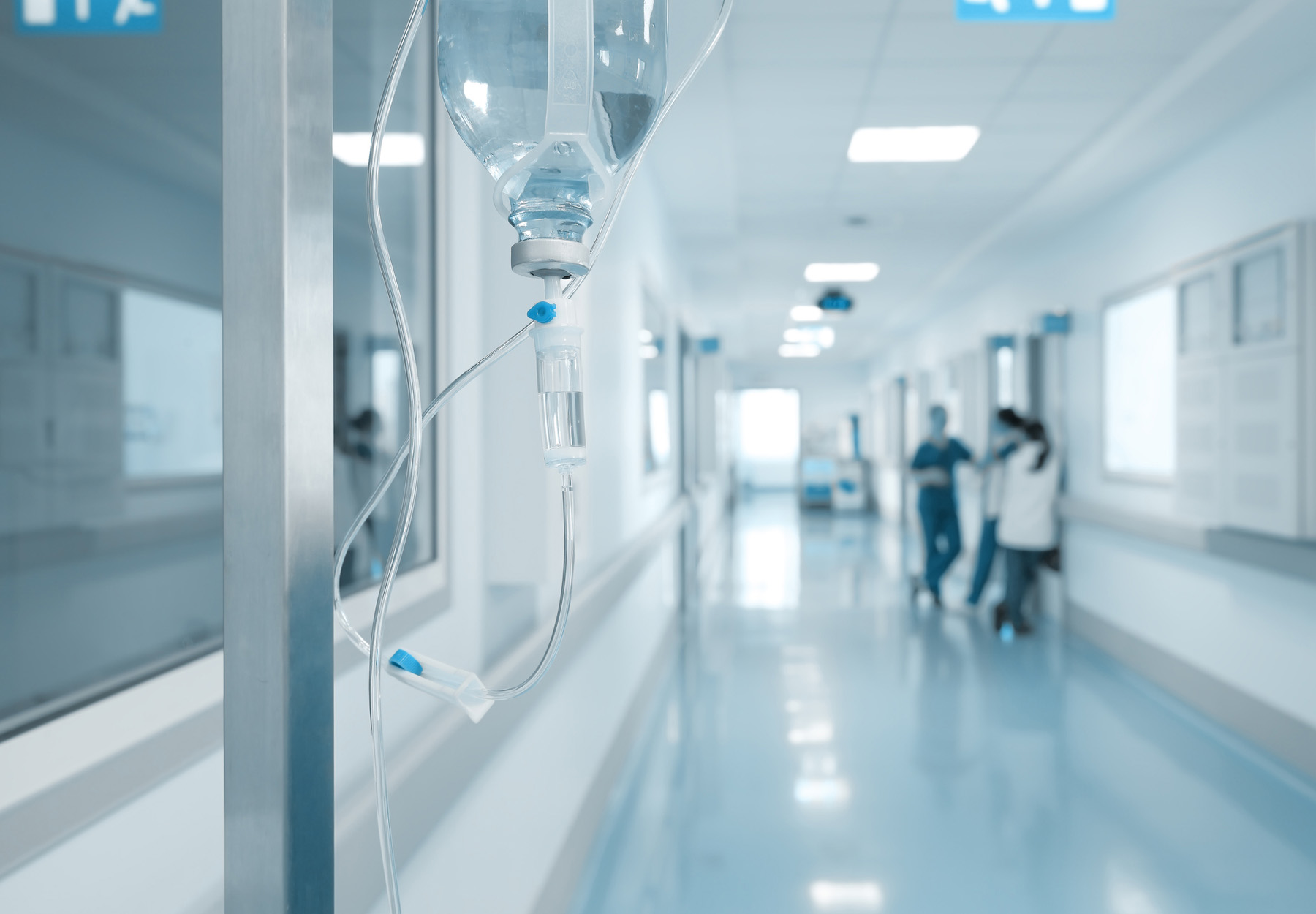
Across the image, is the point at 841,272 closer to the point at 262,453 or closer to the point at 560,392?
the point at 560,392

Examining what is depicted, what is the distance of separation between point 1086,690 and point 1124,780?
4.38 ft

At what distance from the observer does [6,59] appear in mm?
1484

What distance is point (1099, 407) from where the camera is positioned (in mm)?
5676

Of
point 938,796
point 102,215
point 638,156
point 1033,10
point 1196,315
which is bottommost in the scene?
A: point 938,796

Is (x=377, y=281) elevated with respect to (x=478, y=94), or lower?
elevated

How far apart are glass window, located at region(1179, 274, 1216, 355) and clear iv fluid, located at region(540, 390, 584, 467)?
4.42 meters

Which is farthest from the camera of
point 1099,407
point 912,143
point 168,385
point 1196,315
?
point 1099,407

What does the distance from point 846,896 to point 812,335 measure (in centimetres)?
1147

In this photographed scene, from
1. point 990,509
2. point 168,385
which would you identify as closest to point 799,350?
point 990,509

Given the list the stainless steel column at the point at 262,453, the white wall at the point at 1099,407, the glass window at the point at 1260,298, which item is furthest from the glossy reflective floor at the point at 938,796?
the stainless steel column at the point at 262,453

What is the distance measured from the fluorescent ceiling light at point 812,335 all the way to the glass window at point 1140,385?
697 cm

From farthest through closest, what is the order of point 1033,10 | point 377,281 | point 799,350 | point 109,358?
point 799,350 < point 377,281 < point 1033,10 < point 109,358

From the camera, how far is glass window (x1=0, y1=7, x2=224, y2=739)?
4.85 ft

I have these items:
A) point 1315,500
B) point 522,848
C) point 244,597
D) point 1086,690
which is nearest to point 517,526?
point 522,848
